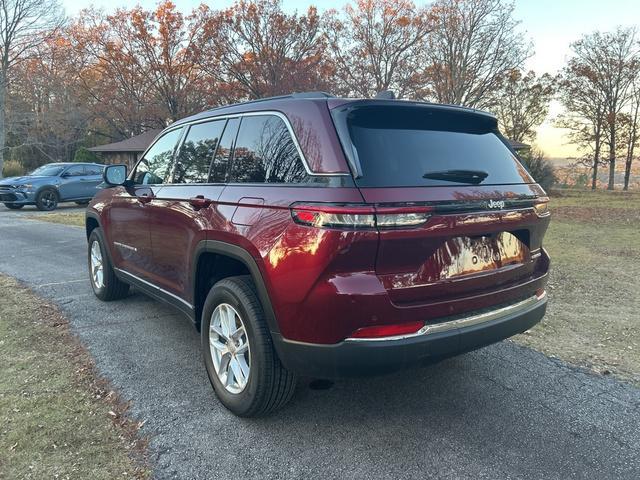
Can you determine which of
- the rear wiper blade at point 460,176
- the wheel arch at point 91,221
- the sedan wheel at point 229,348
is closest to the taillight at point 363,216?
the rear wiper blade at point 460,176

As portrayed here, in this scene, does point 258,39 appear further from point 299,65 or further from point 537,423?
point 537,423

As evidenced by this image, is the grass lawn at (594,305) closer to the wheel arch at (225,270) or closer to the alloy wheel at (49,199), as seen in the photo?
the wheel arch at (225,270)

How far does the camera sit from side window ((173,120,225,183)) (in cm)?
346

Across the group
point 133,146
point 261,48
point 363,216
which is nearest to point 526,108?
point 261,48

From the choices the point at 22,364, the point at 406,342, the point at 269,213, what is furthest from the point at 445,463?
the point at 22,364

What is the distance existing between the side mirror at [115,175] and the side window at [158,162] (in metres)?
0.12

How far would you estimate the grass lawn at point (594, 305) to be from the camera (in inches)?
152

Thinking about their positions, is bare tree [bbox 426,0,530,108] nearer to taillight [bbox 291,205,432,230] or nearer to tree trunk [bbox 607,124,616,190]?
tree trunk [bbox 607,124,616,190]

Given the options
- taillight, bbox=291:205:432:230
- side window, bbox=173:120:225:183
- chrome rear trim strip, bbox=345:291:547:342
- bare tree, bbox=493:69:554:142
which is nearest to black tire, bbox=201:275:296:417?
chrome rear trim strip, bbox=345:291:547:342

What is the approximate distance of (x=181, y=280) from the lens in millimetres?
3578

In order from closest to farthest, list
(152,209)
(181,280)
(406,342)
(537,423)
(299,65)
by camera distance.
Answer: (406,342) < (537,423) < (181,280) < (152,209) < (299,65)

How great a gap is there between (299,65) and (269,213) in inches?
1146

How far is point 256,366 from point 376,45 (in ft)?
104

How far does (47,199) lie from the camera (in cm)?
1727
